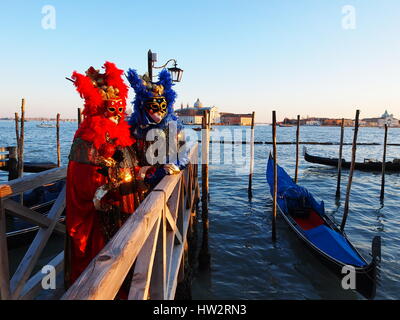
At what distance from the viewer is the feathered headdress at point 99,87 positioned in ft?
6.77

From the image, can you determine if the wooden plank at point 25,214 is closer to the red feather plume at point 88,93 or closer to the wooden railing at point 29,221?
the wooden railing at point 29,221

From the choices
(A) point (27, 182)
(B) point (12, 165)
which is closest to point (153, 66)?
(A) point (27, 182)

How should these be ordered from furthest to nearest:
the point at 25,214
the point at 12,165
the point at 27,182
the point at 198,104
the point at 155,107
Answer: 1. the point at 198,104
2. the point at 12,165
3. the point at 155,107
4. the point at 25,214
5. the point at 27,182

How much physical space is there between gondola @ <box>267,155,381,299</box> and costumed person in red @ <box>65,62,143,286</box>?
165 inches

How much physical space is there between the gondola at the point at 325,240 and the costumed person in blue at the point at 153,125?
143 inches

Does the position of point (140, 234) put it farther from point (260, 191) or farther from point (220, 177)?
point (220, 177)

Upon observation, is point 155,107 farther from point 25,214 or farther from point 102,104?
point 25,214

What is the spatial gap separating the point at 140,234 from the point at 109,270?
33 centimetres

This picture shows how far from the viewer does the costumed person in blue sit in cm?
293

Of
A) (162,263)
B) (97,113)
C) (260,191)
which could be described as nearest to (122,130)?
(97,113)

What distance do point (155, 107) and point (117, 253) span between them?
7.36ft

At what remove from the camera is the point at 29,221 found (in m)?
2.33
